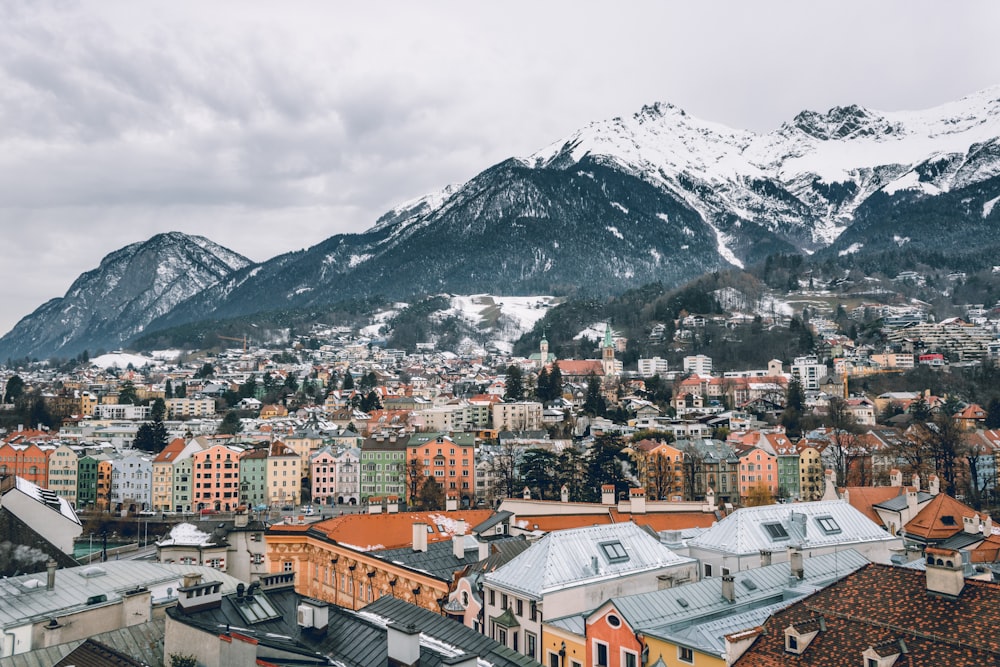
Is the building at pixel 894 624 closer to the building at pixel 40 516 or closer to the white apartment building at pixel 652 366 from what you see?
the building at pixel 40 516

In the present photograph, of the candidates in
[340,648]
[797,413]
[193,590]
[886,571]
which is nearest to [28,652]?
[193,590]

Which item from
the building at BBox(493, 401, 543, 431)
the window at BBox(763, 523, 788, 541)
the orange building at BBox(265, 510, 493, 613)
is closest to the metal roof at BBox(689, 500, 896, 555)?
the window at BBox(763, 523, 788, 541)

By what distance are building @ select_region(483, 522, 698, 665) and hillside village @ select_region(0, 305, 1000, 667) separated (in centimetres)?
9

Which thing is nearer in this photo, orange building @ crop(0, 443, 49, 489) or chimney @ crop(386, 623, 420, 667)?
chimney @ crop(386, 623, 420, 667)

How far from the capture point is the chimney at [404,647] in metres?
16.8

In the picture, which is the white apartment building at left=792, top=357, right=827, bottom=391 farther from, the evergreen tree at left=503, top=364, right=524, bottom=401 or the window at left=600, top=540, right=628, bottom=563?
the window at left=600, top=540, right=628, bottom=563

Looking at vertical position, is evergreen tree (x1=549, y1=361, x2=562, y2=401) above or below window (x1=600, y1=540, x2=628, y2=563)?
above

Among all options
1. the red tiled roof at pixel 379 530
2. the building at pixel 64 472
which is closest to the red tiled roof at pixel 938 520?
the red tiled roof at pixel 379 530

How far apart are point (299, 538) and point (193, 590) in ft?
67.3

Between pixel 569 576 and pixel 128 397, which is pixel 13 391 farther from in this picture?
pixel 569 576

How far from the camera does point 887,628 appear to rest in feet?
57.9

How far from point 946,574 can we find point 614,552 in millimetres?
11541

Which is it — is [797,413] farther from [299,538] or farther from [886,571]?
[886,571]

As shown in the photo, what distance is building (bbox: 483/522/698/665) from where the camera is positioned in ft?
83.9
